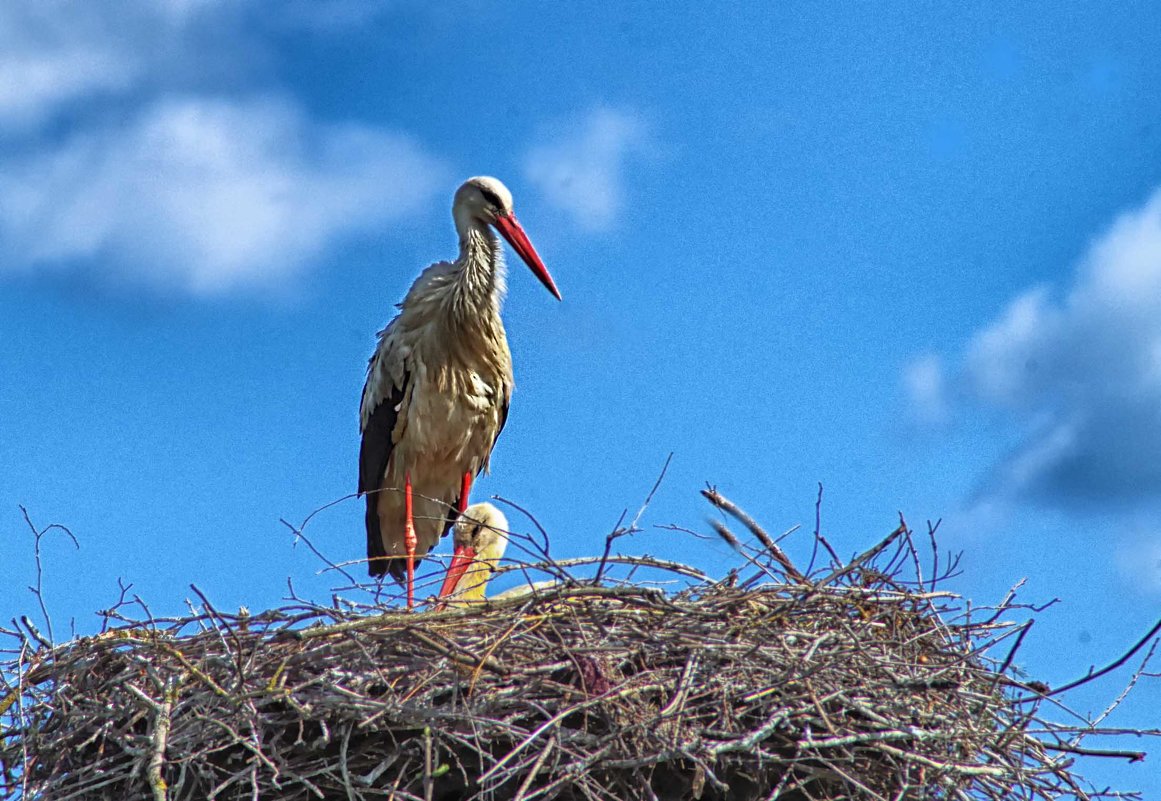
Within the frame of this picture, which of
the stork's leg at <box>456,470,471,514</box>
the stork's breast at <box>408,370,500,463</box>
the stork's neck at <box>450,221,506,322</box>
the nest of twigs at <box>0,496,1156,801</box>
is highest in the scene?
the stork's neck at <box>450,221,506,322</box>

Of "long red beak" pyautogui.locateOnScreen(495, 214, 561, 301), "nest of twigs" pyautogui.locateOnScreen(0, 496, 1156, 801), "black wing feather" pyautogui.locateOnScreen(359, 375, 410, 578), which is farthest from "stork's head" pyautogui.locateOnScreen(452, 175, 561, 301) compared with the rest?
"nest of twigs" pyautogui.locateOnScreen(0, 496, 1156, 801)

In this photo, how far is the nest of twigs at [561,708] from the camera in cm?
369

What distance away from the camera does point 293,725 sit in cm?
387

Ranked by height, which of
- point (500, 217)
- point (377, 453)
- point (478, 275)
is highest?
point (500, 217)

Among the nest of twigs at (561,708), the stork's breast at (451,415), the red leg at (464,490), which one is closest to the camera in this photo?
the nest of twigs at (561,708)

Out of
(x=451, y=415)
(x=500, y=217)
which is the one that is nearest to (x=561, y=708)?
(x=451, y=415)

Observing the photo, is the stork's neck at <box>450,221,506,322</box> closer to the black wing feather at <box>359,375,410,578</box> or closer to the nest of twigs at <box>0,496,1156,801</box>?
the black wing feather at <box>359,375,410,578</box>

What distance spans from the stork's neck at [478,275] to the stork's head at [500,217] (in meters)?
0.04

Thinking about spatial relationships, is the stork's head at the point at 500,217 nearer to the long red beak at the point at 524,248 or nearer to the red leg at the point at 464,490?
the long red beak at the point at 524,248

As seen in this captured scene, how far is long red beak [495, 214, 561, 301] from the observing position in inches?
278

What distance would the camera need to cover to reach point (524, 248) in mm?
7055

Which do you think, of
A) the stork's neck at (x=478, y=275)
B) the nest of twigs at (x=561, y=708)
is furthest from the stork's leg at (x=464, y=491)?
the nest of twigs at (x=561, y=708)

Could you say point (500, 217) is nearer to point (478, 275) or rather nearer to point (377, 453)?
point (478, 275)

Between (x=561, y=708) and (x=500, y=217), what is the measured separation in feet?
12.3
